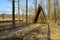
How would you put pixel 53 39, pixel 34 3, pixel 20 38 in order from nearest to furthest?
pixel 20 38
pixel 53 39
pixel 34 3

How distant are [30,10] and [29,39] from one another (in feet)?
132

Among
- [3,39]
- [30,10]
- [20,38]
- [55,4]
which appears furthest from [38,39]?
[30,10]

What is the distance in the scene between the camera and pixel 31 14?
47.7 meters

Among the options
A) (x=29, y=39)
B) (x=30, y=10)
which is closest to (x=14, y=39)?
(x=29, y=39)

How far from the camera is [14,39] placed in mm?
8773

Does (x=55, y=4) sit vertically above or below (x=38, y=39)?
above

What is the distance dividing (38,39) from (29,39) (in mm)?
627

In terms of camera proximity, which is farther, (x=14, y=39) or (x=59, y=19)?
(x=59, y=19)

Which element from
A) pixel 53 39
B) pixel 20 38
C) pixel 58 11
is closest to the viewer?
pixel 20 38

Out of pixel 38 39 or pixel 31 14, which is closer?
pixel 38 39

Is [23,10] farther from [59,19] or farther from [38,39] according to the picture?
[38,39]

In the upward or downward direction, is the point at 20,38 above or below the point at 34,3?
below

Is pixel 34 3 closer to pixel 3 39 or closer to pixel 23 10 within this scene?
pixel 23 10

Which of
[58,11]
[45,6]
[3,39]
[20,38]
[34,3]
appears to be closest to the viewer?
[3,39]
